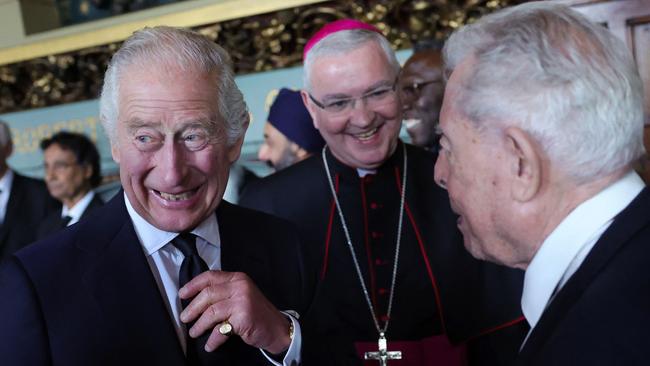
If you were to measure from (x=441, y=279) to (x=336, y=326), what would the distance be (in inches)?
34.9

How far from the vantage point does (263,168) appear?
529 cm

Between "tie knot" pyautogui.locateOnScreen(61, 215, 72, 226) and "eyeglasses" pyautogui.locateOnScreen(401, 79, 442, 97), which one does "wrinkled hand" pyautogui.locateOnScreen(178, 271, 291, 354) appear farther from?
"tie knot" pyautogui.locateOnScreen(61, 215, 72, 226)

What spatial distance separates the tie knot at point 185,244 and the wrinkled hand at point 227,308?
0.12m

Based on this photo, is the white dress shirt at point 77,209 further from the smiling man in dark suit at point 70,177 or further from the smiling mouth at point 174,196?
the smiling mouth at point 174,196

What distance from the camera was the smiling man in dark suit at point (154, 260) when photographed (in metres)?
1.49

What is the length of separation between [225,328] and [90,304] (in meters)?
0.27

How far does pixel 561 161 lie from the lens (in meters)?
1.35

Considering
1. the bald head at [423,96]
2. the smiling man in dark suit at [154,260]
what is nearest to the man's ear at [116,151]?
the smiling man in dark suit at [154,260]

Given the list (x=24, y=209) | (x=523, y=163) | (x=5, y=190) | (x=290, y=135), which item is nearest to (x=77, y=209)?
(x=24, y=209)

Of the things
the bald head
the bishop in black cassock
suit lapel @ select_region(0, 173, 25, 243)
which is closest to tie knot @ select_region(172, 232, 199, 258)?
the bishop in black cassock

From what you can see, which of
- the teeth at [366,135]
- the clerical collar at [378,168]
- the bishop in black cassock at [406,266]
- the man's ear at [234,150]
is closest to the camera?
the man's ear at [234,150]

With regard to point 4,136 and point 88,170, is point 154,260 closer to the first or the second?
point 88,170

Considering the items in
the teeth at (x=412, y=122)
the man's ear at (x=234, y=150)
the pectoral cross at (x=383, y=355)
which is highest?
the man's ear at (x=234, y=150)

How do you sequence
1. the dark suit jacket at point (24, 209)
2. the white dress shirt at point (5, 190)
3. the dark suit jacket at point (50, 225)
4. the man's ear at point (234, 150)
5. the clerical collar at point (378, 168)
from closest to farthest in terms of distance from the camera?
1. the man's ear at point (234, 150)
2. the clerical collar at point (378, 168)
3. the dark suit jacket at point (50, 225)
4. the dark suit jacket at point (24, 209)
5. the white dress shirt at point (5, 190)
